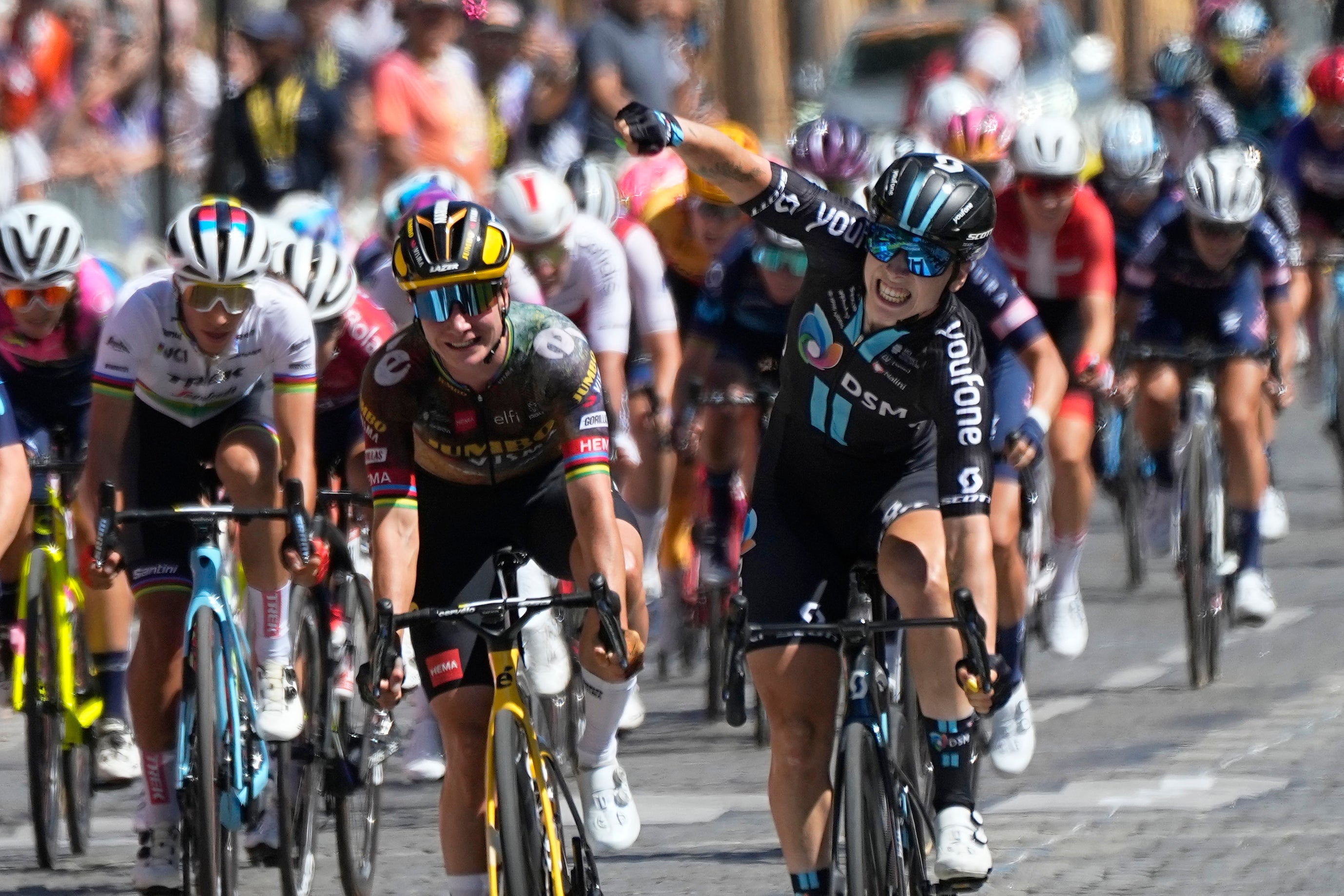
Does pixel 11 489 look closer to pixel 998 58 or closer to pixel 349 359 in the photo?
pixel 349 359

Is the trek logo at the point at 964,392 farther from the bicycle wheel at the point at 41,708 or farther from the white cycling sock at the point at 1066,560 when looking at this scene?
the white cycling sock at the point at 1066,560

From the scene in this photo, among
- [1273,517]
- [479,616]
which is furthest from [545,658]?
[1273,517]

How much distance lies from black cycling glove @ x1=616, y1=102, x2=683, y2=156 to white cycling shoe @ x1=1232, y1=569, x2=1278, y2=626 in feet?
18.0

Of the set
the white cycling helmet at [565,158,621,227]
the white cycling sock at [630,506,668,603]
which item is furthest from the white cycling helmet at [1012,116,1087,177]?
the white cycling sock at [630,506,668,603]

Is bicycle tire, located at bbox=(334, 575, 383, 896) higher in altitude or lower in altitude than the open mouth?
lower

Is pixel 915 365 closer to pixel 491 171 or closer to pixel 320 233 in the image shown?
pixel 320 233

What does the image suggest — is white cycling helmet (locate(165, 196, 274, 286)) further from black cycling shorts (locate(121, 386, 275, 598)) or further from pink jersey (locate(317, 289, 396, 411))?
pink jersey (locate(317, 289, 396, 411))

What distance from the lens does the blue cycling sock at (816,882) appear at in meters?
6.27

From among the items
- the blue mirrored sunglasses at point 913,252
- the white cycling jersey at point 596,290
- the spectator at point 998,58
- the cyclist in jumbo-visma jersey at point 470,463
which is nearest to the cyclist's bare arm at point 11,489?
the cyclist in jumbo-visma jersey at point 470,463

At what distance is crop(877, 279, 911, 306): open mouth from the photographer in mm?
6312

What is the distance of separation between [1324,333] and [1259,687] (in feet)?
14.4

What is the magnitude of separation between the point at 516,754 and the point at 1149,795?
3433mm

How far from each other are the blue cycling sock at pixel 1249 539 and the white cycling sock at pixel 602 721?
464 centimetres

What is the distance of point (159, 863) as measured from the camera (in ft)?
23.7
